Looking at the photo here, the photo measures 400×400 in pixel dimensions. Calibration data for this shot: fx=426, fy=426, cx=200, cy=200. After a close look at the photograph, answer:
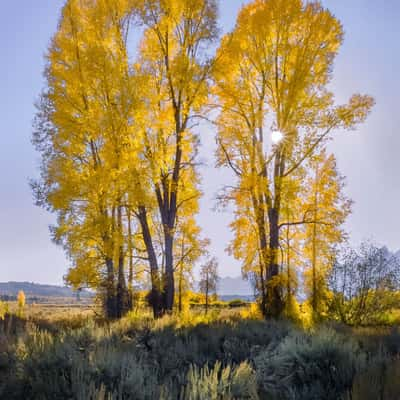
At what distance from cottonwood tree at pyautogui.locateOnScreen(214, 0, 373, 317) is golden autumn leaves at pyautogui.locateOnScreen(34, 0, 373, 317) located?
0.11ft

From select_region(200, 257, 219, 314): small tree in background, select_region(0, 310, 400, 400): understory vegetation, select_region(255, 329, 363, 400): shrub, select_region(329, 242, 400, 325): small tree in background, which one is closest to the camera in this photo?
select_region(0, 310, 400, 400): understory vegetation

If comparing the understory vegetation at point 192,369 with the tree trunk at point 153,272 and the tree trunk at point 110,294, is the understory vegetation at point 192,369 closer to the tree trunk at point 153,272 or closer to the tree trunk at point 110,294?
the tree trunk at point 153,272

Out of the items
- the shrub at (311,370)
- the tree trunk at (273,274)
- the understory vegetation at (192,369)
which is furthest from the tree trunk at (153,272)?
the shrub at (311,370)

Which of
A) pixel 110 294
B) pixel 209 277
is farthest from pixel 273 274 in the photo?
pixel 209 277

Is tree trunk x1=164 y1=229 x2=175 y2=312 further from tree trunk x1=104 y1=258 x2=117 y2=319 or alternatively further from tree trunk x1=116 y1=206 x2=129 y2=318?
tree trunk x1=104 y1=258 x2=117 y2=319

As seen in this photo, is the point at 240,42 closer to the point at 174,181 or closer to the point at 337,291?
the point at 174,181

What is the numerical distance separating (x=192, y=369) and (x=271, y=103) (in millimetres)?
10209

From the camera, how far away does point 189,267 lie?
1305 cm

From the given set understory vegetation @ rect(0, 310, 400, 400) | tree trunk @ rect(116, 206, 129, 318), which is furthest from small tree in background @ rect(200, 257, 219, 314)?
understory vegetation @ rect(0, 310, 400, 400)

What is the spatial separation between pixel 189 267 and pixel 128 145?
4.15 m

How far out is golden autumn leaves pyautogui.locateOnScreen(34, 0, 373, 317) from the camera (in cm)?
1148

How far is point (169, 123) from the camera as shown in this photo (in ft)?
40.4

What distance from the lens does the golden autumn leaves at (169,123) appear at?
1148cm

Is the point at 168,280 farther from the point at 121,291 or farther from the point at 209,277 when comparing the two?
the point at 209,277
